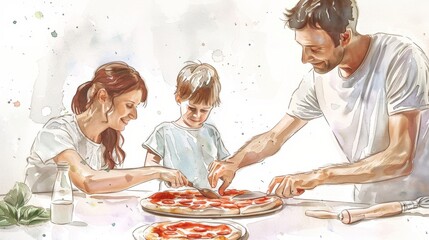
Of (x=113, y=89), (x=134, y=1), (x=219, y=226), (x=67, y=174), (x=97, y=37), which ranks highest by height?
(x=134, y=1)

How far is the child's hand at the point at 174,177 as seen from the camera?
1.76 m

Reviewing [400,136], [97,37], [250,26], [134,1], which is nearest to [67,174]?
[97,37]

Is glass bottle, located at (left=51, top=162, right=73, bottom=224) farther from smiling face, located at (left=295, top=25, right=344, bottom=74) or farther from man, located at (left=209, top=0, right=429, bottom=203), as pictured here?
smiling face, located at (left=295, top=25, right=344, bottom=74)

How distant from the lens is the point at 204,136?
1762mm

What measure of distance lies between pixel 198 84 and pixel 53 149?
1.63 feet

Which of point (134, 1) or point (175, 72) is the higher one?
point (134, 1)

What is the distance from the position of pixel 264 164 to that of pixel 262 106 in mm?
181

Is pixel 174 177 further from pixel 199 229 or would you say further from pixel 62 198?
pixel 62 198

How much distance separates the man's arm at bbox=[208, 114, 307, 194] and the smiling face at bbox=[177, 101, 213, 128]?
0.14 meters

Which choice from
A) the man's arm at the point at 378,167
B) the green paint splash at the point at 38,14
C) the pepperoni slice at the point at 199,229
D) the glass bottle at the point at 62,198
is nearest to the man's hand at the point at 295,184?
the man's arm at the point at 378,167

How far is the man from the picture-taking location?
169 centimetres

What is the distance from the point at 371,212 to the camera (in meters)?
1.68

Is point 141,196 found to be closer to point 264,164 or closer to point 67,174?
point 67,174

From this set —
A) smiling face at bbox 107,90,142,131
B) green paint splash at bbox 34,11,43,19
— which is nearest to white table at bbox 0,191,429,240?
smiling face at bbox 107,90,142,131
